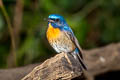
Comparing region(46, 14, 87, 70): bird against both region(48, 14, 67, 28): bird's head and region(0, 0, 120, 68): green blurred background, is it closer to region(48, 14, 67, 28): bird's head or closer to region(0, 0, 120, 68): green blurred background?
region(48, 14, 67, 28): bird's head

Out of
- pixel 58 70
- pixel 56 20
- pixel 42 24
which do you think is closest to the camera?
pixel 58 70

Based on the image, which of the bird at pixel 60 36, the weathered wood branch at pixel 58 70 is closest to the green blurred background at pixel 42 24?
the bird at pixel 60 36

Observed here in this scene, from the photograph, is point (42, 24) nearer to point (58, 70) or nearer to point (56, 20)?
point (56, 20)

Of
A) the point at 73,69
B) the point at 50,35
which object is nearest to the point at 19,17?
the point at 50,35

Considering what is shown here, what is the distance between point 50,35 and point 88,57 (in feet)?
5.59

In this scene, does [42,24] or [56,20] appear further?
[42,24]

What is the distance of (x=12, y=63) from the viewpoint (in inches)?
299

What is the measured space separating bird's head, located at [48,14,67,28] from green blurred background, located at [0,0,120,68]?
1.81 meters

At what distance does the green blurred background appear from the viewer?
7.31 metres

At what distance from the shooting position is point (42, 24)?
23.7 ft

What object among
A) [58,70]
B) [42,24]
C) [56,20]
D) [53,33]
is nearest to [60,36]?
[53,33]

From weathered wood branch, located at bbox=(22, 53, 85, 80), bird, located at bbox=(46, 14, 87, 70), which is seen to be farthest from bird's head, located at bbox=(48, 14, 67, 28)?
weathered wood branch, located at bbox=(22, 53, 85, 80)

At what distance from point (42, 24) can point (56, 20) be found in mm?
2094

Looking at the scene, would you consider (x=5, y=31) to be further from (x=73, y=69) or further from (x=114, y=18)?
(x=73, y=69)
